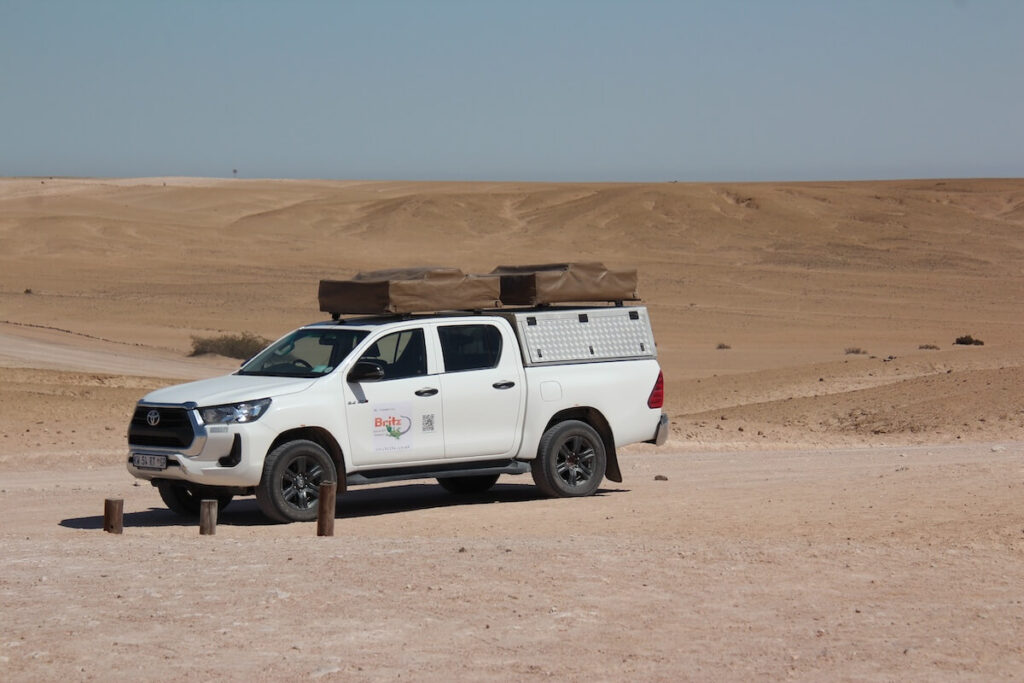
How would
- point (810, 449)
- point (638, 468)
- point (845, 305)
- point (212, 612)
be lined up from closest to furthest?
point (212, 612)
point (638, 468)
point (810, 449)
point (845, 305)

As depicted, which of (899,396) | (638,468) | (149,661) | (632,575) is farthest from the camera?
(899,396)

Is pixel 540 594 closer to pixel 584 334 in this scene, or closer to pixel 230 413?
pixel 230 413

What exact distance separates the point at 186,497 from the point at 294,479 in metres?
1.33

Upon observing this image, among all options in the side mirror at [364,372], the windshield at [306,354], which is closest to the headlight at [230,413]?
the windshield at [306,354]

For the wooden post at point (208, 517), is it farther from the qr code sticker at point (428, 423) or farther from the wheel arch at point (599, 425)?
the wheel arch at point (599, 425)

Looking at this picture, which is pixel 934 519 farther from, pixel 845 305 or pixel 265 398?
pixel 845 305

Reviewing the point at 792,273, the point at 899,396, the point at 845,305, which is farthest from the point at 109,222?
the point at 899,396

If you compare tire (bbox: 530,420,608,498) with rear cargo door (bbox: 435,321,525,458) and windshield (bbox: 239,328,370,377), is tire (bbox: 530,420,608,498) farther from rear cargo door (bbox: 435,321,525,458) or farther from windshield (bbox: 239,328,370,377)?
windshield (bbox: 239,328,370,377)

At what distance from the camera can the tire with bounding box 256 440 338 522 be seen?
38.4 ft

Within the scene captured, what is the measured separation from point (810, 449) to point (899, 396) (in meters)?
4.98

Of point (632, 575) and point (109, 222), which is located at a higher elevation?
point (109, 222)

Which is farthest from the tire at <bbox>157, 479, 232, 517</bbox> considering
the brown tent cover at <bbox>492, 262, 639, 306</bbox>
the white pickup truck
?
the brown tent cover at <bbox>492, 262, 639, 306</bbox>

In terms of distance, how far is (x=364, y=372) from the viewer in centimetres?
1218

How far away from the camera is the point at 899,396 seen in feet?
76.8
